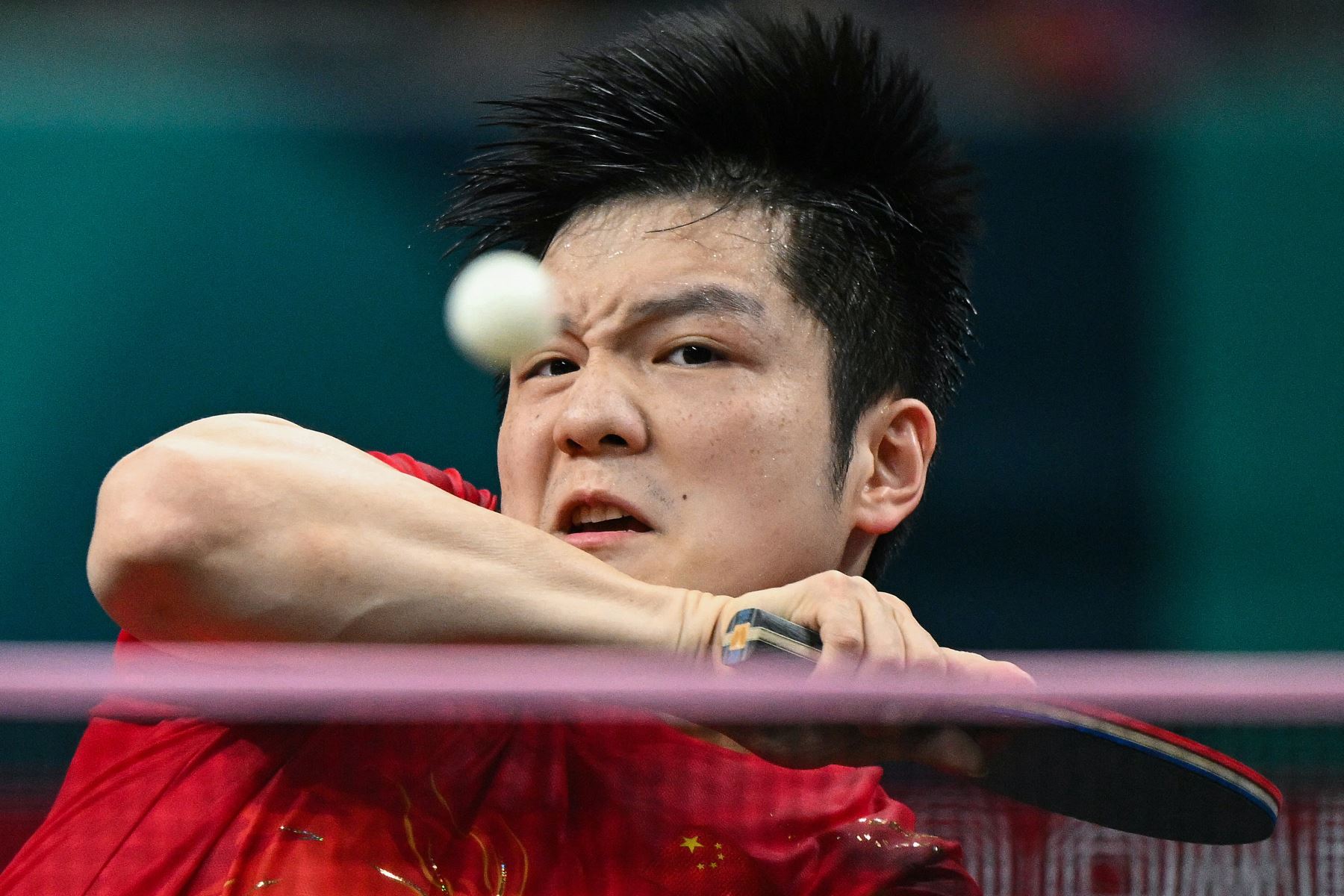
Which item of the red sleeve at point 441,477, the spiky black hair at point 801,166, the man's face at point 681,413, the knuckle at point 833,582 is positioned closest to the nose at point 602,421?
the man's face at point 681,413

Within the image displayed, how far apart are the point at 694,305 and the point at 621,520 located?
214 mm

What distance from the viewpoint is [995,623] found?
9.01 feet

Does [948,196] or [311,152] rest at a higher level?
[311,152]

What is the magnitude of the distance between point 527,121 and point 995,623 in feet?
5.19

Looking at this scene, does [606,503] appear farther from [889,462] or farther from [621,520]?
[889,462]

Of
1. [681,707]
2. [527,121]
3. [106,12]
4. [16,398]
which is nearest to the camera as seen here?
[681,707]

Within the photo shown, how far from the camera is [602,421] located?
4.11 ft

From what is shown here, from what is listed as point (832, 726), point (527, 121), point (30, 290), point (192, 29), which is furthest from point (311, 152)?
point (832, 726)

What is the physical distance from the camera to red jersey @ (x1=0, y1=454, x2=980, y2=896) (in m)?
0.97

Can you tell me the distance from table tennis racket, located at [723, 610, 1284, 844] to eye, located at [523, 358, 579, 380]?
0.53 m

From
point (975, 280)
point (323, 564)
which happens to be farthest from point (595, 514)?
point (975, 280)

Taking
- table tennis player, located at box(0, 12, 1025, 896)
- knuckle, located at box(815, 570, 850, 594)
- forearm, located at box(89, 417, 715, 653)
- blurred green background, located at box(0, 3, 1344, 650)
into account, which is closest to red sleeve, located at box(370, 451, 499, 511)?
table tennis player, located at box(0, 12, 1025, 896)

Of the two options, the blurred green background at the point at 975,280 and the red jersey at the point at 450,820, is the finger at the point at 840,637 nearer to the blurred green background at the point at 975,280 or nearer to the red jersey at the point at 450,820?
the red jersey at the point at 450,820

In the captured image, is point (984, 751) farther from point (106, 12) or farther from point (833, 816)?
point (106, 12)
